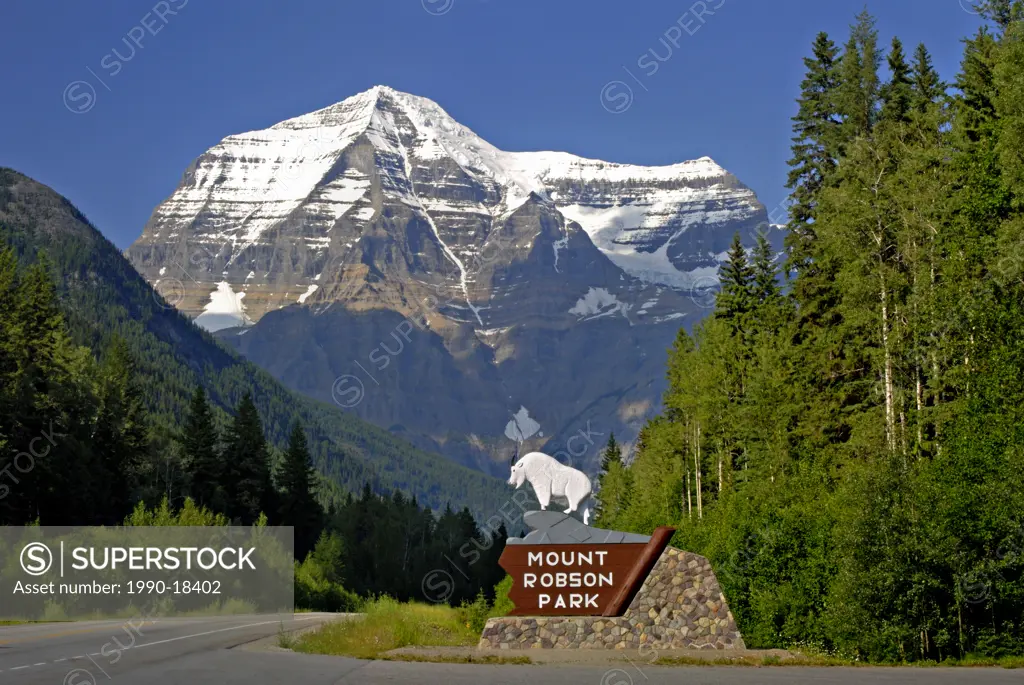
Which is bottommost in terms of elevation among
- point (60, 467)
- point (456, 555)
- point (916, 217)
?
point (456, 555)

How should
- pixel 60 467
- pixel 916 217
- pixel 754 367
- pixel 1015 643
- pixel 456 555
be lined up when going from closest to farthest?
pixel 1015 643 → pixel 916 217 → pixel 754 367 → pixel 60 467 → pixel 456 555

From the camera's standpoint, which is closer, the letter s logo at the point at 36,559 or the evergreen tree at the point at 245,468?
the letter s logo at the point at 36,559

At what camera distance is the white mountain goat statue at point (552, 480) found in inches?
1631

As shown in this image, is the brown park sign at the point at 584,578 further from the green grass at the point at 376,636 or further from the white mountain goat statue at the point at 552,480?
the white mountain goat statue at the point at 552,480

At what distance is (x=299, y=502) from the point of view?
120688 mm

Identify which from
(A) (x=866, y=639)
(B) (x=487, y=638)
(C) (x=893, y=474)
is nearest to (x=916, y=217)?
(C) (x=893, y=474)

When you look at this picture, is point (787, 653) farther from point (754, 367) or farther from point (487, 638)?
point (754, 367)

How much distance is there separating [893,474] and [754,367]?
28.5 metres

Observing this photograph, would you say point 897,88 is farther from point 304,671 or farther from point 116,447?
point 116,447

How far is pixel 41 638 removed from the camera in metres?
32.0

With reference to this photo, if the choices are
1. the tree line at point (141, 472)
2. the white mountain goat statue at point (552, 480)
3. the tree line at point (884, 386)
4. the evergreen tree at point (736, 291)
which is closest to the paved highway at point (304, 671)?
the tree line at point (884, 386)

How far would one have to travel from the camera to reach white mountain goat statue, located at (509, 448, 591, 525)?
136 feet

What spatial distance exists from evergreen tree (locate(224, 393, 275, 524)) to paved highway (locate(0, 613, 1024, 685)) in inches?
3059

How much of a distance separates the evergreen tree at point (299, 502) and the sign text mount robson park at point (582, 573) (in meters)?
87.9
